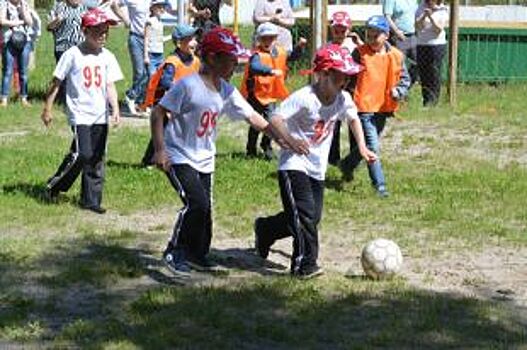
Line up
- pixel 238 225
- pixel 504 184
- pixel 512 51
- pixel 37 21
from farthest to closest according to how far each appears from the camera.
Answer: pixel 512 51 < pixel 37 21 < pixel 504 184 < pixel 238 225

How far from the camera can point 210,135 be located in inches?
291

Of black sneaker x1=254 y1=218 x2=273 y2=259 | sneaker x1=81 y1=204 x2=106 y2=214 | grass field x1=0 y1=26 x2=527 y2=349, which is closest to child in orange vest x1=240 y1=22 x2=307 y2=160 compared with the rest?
grass field x1=0 y1=26 x2=527 y2=349

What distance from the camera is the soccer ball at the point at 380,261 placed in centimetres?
726

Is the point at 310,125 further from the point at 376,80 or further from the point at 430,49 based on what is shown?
the point at 430,49

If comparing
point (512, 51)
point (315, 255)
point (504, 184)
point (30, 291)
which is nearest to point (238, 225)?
point (315, 255)

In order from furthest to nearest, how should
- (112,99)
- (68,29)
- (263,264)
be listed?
(68,29), (112,99), (263,264)

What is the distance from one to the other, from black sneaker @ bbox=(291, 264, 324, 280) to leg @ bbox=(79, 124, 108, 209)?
9.24 feet

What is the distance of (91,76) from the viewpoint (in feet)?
31.4

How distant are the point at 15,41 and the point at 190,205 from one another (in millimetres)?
10002

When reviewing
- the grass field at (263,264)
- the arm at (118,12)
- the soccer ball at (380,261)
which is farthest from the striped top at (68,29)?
the soccer ball at (380,261)

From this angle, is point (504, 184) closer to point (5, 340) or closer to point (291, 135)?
point (291, 135)

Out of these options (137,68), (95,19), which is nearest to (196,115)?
→ (95,19)

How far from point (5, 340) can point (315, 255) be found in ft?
7.48

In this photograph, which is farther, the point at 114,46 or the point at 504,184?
the point at 114,46
